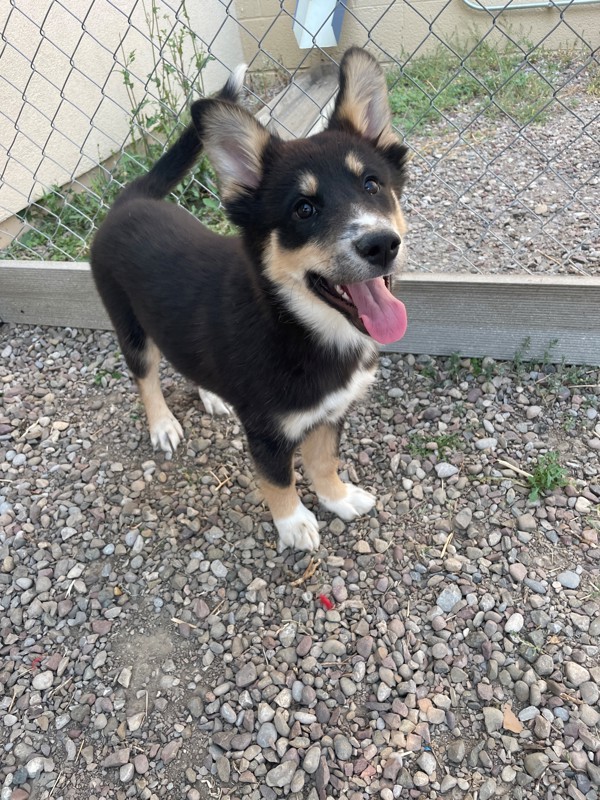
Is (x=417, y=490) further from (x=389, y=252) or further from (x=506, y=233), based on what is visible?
(x=506, y=233)

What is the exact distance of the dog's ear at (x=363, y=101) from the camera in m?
1.90

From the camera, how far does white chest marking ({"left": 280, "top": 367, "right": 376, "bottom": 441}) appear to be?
2.04 m

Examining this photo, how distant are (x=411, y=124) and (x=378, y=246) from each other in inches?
143

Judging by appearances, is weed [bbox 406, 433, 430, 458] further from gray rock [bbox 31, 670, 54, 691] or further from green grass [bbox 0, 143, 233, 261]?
green grass [bbox 0, 143, 233, 261]

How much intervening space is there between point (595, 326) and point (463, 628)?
160cm

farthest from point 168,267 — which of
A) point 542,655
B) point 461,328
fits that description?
point 542,655

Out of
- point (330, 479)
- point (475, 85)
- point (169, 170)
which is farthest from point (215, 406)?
point (475, 85)

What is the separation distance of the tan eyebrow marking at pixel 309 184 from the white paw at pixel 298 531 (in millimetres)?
1239

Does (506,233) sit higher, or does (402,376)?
(506,233)

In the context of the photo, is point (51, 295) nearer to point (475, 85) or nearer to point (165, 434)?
point (165, 434)

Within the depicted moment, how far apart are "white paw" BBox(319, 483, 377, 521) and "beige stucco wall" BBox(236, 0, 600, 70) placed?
4889 mm

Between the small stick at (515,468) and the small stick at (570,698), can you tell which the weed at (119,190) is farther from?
the small stick at (570,698)

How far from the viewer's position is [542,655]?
76.7 inches

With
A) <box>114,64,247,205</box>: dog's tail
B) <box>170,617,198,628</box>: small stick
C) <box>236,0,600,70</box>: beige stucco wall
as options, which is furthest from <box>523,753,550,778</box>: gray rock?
<box>236,0,600,70</box>: beige stucco wall
